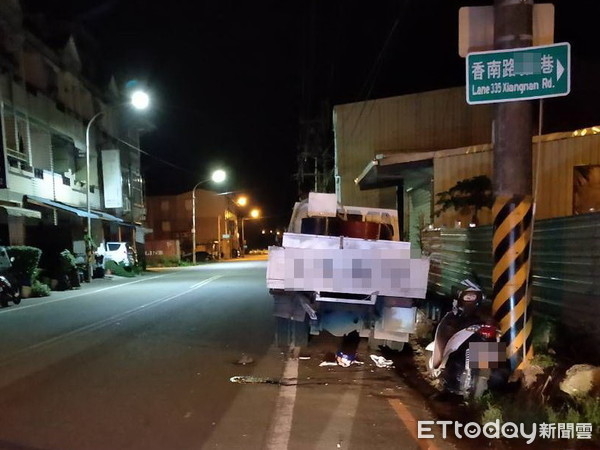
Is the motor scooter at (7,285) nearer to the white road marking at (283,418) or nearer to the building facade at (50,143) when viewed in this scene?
the building facade at (50,143)

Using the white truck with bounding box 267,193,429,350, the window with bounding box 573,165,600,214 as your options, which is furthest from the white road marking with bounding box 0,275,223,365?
the window with bounding box 573,165,600,214

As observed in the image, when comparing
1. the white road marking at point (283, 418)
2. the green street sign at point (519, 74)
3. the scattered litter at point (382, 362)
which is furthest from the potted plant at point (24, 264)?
the green street sign at point (519, 74)

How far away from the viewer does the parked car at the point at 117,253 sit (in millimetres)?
31188

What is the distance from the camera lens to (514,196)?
584 centimetres

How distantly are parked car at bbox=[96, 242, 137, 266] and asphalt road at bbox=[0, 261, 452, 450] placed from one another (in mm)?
20247

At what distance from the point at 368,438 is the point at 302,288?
3439 millimetres

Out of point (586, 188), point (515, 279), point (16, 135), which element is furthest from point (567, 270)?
point (16, 135)

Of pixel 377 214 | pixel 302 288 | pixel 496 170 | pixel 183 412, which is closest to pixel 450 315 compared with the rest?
pixel 496 170

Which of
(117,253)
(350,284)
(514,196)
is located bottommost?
(117,253)

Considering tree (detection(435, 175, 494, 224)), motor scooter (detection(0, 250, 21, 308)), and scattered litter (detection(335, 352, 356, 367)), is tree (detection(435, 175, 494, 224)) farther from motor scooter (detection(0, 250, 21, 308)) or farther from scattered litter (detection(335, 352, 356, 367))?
motor scooter (detection(0, 250, 21, 308))

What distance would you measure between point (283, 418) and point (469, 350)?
6.56 feet

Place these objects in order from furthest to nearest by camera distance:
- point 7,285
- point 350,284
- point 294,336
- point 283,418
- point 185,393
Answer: point 7,285 < point 294,336 < point 350,284 < point 185,393 < point 283,418

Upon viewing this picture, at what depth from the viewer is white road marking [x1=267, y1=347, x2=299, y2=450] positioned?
15.7 ft

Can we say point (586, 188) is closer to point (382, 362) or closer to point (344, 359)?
point (382, 362)
